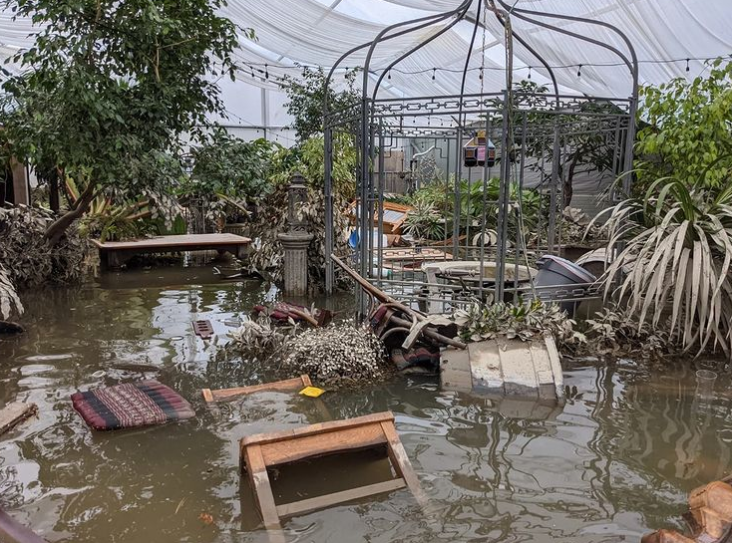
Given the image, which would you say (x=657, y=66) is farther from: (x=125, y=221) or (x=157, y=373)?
(x=125, y=221)

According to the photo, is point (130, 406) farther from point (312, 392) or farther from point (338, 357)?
point (338, 357)

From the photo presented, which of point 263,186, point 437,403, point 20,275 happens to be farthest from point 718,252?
point 20,275

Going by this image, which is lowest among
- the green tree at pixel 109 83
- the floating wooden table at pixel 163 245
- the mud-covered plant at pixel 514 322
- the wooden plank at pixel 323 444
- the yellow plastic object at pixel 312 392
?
the yellow plastic object at pixel 312 392

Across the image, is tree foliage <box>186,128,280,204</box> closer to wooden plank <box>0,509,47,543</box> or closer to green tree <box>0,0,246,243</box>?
green tree <box>0,0,246,243</box>

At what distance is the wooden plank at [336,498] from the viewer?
2.77m

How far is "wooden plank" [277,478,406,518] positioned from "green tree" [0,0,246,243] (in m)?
3.77

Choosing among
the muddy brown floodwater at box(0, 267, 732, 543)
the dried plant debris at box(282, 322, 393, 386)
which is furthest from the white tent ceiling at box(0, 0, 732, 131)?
the muddy brown floodwater at box(0, 267, 732, 543)

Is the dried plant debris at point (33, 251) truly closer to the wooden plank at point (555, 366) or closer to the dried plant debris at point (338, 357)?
the dried plant debris at point (338, 357)

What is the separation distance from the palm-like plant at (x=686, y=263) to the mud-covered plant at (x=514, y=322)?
541 mm

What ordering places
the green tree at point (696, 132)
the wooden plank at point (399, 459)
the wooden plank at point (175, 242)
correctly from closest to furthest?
the wooden plank at point (399, 459) → the green tree at point (696, 132) → the wooden plank at point (175, 242)

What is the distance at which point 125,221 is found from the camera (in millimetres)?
9414

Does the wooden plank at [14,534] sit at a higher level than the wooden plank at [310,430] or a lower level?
lower

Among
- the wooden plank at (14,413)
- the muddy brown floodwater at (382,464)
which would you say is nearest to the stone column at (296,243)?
the muddy brown floodwater at (382,464)

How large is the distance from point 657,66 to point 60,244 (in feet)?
26.3
